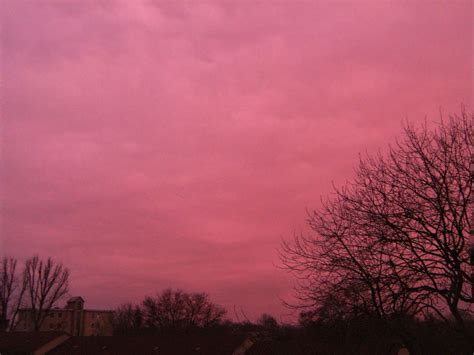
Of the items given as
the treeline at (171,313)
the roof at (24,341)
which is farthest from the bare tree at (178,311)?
the roof at (24,341)

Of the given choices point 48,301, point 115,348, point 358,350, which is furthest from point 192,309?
point 358,350

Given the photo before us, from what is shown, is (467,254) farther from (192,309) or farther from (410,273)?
(192,309)

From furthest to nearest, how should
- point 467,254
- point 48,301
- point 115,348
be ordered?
1. point 48,301
2. point 115,348
3. point 467,254

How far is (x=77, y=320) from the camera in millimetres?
94812

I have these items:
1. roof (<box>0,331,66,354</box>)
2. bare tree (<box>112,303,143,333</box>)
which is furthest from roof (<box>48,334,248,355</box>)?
bare tree (<box>112,303,143,333</box>)

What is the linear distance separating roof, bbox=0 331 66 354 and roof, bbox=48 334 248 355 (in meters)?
1.63

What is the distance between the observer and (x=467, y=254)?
1106cm

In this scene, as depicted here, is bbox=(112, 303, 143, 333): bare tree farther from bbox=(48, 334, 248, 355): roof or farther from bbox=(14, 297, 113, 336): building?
bbox=(48, 334, 248, 355): roof

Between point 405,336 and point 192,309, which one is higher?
point 192,309

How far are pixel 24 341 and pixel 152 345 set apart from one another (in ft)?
47.8

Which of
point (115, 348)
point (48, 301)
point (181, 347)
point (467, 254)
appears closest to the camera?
point (467, 254)

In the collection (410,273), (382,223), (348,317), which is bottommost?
(348,317)

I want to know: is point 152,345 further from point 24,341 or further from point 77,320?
point 77,320

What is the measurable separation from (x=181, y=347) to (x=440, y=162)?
34952 mm
